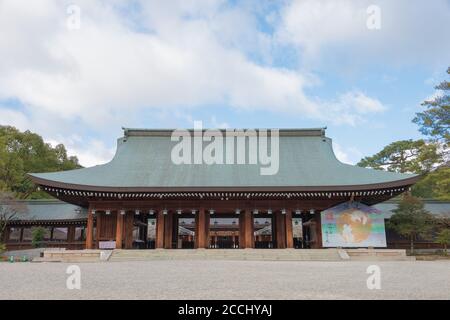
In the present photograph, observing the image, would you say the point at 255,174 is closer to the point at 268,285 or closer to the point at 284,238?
the point at 284,238

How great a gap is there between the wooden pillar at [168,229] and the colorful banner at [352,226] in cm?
900

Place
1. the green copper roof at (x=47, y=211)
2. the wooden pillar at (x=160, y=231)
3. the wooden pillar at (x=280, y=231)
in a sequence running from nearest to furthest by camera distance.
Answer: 1. the wooden pillar at (x=160, y=231)
2. the wooden pillar at (x=280, y=231)
3. the green copper roof at (x=47, y=211)

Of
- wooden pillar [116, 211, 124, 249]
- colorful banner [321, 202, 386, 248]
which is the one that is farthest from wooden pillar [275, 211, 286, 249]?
wooden pillar [116, 211, 124, 249]

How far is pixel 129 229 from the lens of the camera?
69.7 ft

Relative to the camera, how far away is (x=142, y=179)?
2131cm

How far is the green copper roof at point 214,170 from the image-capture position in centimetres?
2023

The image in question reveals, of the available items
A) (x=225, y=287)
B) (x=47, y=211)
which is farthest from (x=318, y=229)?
(x=47, y=211)

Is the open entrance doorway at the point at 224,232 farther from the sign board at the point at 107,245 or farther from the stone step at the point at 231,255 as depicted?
the stone step at the point at 231,255

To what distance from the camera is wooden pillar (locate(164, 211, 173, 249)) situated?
21.6 meters

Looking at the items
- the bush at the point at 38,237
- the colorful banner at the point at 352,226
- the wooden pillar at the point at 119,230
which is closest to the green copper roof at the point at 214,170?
the colorful banner at the point at 352,226

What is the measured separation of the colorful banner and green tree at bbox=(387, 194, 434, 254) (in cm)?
187

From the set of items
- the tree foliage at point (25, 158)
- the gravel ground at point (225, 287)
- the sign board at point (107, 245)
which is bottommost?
the gravel ground at point (225, 287)
